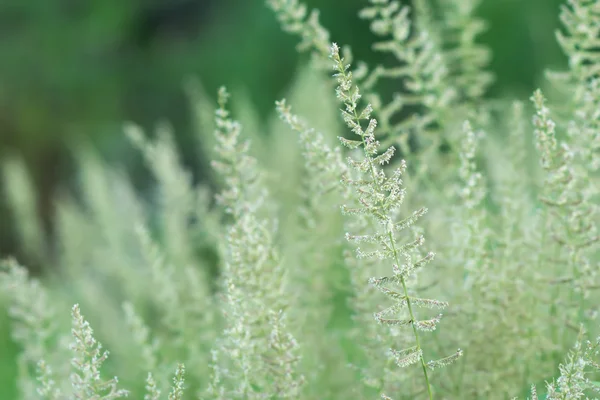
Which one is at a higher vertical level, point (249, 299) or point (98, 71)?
point (98, 71)

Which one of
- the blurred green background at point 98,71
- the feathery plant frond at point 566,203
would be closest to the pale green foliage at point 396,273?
the feathery plant frond at point 566,203

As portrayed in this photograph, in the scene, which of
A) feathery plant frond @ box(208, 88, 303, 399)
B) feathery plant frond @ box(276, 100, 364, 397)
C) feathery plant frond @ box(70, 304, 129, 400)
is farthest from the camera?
feathery plant frond @ box(276, 100, 364, 397)

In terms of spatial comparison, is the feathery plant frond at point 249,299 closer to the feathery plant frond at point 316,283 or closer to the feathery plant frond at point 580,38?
the feathery plant frond at point 316,283

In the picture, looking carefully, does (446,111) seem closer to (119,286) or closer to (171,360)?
(171,360)

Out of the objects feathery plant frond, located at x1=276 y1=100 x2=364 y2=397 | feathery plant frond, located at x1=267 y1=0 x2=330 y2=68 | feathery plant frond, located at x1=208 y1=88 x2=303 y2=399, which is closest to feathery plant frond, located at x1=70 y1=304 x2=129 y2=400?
feathery plant frond, located at x1=208 y1=88 x2=303 y2=399

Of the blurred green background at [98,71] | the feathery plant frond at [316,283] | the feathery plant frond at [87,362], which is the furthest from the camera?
the blurred green background at [98,71]

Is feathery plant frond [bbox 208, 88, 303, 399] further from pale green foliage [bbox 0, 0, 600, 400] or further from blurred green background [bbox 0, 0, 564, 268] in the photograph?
blurred green background [bbox 0, 0, 564, 268]

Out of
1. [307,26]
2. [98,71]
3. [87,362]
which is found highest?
[98,71]

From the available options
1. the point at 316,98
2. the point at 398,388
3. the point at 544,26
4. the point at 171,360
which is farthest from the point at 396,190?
the point at 544,26

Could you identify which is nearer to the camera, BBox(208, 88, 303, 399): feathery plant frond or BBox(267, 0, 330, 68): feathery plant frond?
BBox(208, 88, 303, 399): feathery plant frond

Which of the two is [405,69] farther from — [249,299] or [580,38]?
[249,299]

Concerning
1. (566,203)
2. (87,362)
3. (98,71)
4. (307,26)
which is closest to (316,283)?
(307,26)
